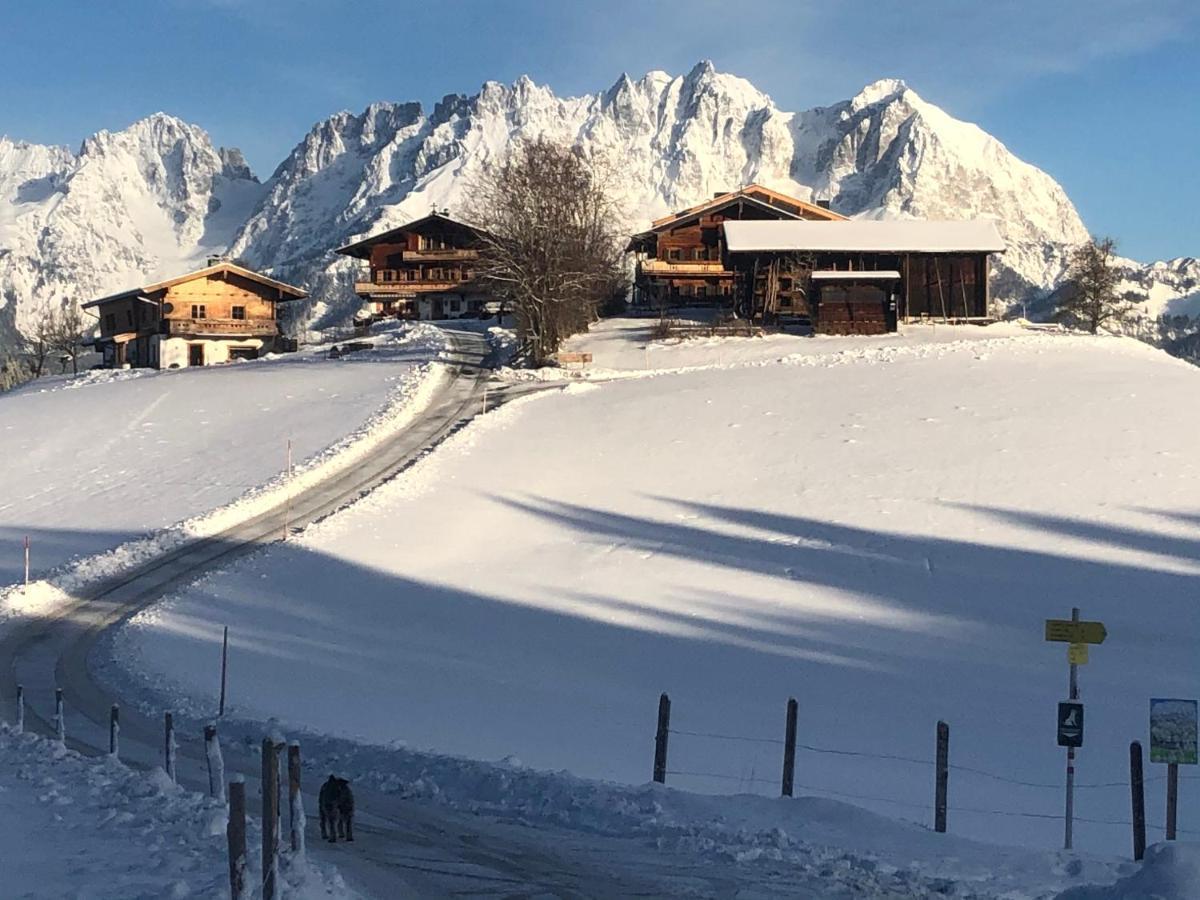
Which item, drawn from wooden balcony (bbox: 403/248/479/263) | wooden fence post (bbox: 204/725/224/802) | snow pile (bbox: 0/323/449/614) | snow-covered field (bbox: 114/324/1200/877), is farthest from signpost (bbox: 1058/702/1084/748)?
wooden balcony (bbox: 403/248/479/263)

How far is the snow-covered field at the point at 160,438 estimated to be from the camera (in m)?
37.6

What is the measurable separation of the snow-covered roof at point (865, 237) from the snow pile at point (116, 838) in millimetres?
59037

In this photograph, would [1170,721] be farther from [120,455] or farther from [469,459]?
[120,455]

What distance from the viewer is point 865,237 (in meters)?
72.2

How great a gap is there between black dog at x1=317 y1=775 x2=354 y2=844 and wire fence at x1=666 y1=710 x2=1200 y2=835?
5.65 meters

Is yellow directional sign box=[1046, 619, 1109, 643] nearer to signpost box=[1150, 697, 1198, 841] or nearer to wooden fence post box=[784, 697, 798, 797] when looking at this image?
signpost box=[1150, 697, 1198, 841]

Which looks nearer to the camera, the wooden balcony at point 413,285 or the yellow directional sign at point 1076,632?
the yellow directional sign at point 1076,632

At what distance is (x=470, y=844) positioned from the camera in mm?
12789

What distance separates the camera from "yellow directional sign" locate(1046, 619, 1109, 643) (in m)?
14.0

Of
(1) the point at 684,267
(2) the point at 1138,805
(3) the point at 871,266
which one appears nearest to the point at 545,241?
(3) the point at 871,266

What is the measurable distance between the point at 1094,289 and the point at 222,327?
57447mm

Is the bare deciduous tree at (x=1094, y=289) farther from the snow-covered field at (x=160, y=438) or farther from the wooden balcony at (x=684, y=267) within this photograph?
the snow-covered field at (x=160, y=438)

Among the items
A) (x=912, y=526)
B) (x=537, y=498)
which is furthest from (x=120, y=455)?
(x=912, y=526)

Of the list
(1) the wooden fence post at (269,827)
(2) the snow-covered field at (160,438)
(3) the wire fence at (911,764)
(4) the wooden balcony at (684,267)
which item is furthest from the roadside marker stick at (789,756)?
(4) the wooden balcony at (684,267)
